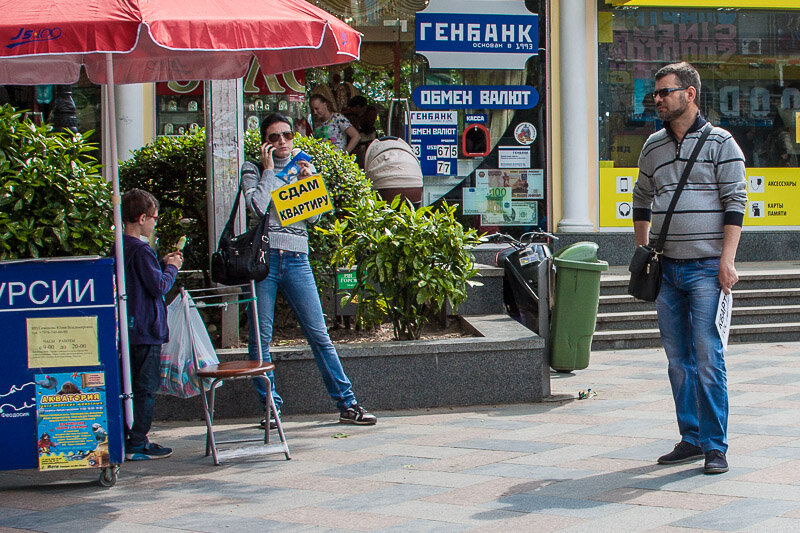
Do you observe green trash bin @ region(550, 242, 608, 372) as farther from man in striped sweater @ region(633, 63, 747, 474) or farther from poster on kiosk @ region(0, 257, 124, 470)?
poster on kiosk @ region(0, 257, 124, 470)

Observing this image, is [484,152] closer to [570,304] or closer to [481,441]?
[570,304]

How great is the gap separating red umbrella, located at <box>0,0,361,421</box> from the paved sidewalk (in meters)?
0.74

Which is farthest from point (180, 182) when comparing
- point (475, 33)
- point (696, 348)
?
point (475, 33)

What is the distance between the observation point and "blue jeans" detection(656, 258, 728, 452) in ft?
17.4

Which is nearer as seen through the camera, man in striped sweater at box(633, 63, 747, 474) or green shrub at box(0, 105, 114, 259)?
man in striped sweater at box(633, 63, 747, 474)

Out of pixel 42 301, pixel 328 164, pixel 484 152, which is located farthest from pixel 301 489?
pixel 484 152

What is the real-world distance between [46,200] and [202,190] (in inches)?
102

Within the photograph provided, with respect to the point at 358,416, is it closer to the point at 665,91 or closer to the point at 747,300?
the point at 665,91

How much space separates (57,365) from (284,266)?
1.74m

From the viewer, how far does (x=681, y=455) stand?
5.51 m

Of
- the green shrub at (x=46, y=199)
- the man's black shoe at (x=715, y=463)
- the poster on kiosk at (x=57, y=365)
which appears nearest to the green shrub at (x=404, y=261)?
the green shrub at (x=46, y=199)

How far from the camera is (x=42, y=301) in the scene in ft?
17.5

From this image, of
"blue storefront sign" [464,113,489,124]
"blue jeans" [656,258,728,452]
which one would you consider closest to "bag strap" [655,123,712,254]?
"blue jeans" [656,258,728,452]

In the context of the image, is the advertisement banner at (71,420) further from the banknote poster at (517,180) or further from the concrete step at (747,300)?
the banknote poster at (517,180)
